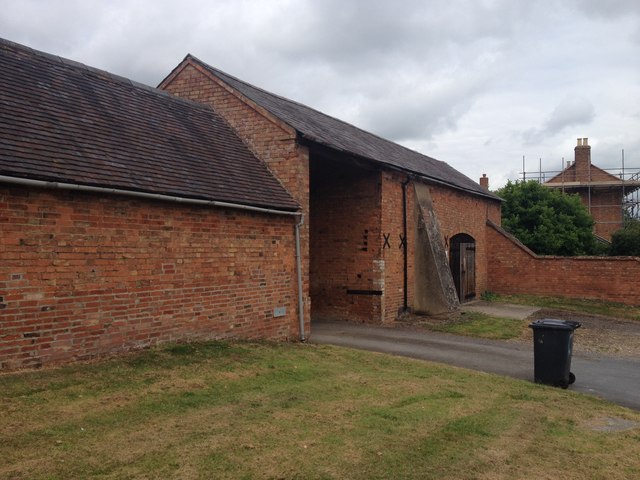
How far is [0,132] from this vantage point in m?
6.87

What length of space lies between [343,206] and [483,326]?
4928 mm

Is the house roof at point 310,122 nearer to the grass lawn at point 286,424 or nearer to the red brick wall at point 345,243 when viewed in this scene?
the red brick wall at point 345,243

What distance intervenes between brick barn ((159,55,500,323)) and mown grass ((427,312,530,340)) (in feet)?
2.89

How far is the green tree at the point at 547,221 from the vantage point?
25.7 meters

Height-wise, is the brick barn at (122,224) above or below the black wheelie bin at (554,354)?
above

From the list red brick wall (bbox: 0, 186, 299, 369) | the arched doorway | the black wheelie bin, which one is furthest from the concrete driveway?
the arched doorway

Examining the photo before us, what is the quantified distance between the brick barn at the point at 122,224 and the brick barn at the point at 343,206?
0.77 metres

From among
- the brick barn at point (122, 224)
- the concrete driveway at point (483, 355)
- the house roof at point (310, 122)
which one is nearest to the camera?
the brick barn at point (122, 224)

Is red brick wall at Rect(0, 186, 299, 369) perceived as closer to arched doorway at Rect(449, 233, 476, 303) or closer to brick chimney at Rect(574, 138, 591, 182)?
arched doorway at Rect(449, 233, 476, 303)

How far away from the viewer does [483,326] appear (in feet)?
46.4

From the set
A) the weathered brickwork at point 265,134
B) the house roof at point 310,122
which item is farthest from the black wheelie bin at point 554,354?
the house roof at point 310,122

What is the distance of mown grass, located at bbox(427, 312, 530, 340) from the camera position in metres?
13.1

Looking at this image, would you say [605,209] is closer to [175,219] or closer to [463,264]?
[463,264]

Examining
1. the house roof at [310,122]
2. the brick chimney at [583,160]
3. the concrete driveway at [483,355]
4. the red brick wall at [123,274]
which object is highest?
the brick chimney at [583,160]
